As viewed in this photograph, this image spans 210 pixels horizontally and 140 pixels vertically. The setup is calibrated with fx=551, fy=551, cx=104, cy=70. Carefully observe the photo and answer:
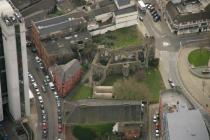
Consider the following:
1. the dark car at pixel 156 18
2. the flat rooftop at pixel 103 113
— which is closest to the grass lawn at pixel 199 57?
the dark car at pixel 156 18

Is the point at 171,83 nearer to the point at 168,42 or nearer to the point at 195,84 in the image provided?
the point at 195,84

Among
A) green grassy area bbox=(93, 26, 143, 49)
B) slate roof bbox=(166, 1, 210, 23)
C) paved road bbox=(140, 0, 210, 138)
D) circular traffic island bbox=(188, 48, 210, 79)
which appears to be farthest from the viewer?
slate roof bbox=(166, 1, 210, 23)

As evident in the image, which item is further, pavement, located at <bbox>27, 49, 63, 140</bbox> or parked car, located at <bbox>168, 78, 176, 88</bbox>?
parked car, located at <bbox>168, 78, 176, 88</bbox>

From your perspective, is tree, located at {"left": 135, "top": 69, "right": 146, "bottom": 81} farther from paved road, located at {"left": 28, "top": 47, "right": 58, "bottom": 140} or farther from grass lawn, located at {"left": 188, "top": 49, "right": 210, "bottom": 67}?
paved road, located at {"left": 28, "top": 47, "right": 58, "bottom": 140}

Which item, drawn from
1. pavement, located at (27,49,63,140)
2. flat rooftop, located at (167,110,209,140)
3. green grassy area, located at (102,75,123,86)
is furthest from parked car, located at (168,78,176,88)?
pavement, located at (27,49,63,140)

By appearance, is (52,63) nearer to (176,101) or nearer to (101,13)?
(101,13)

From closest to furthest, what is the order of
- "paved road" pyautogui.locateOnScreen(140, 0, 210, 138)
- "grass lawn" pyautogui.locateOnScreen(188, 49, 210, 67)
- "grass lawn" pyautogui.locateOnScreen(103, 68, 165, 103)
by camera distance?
"grass lawn" pyautogui.locateOnScreen(103, 68, 165, 103) → "paved road" pyautogui.locateOnScreen(140, 0, 210, 138) → "grass lawn" pyautogui.locateOnScreen(188, 49, 210, 67)
